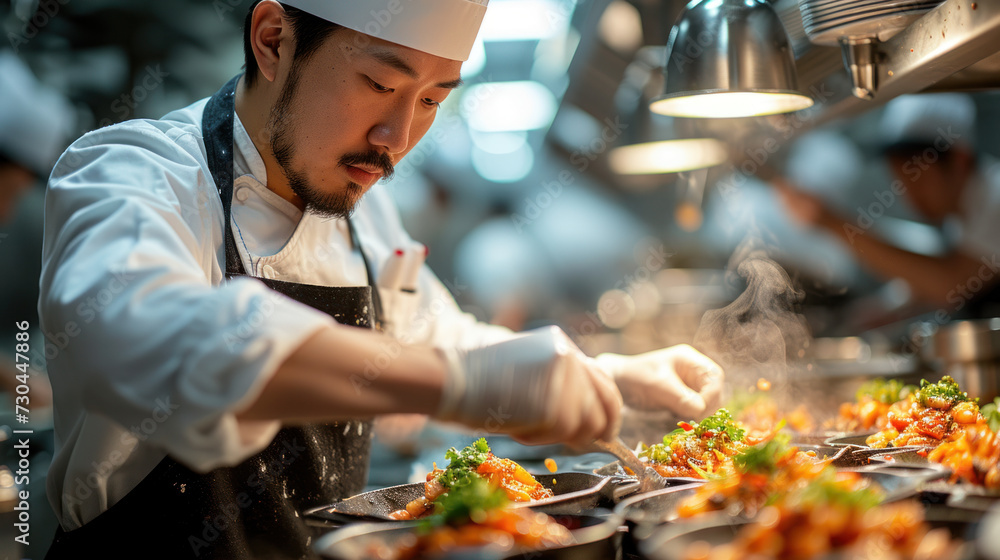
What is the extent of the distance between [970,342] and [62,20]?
15.1 feet

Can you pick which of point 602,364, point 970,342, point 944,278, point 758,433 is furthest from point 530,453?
point 944,278

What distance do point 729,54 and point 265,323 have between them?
1.39m

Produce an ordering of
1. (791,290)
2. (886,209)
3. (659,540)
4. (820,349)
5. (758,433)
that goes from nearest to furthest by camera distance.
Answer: (659,540), (758,433), (791,290), (820,349), (886,209)

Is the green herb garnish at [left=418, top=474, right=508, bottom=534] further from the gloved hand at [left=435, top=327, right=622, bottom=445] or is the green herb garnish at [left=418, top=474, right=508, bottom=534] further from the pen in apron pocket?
the pen in apron pocket

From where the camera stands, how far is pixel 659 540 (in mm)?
915

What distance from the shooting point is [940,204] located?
391 centimetres

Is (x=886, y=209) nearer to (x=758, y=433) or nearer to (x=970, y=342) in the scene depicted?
(x=970, y=342)

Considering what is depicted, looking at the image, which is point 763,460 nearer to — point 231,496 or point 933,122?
point 231,496

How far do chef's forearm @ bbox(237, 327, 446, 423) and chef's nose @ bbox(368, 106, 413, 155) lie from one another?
0.70 metres

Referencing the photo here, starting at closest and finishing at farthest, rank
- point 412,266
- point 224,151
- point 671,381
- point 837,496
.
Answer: point 837,496
point 224,151
point 671,381
point 412,266
